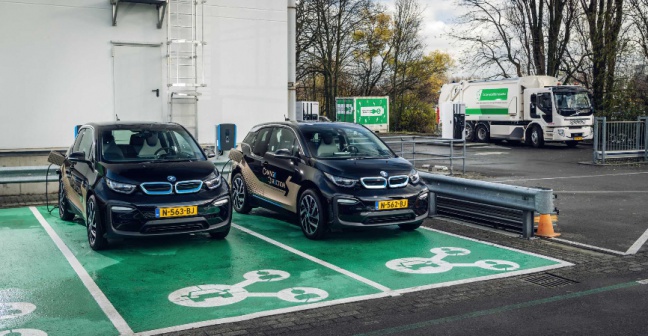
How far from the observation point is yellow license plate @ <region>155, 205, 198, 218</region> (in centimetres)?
874

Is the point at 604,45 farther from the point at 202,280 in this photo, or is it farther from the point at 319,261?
the point at 202,280

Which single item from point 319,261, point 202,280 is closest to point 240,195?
point 319,261

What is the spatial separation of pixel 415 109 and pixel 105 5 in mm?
39374

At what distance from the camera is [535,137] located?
1251 inches

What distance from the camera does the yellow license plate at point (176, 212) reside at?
8.74 m

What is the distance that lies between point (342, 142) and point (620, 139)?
16227mm

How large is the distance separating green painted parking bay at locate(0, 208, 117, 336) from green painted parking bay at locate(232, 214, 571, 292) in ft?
9.43

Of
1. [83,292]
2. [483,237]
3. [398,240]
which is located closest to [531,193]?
[483,237]

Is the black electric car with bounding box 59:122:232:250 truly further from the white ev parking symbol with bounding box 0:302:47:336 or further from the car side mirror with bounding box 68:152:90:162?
the white ev parking symbol with bounding box 0:302:47:336

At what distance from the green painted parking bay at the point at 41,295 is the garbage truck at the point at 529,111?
21.8 meters

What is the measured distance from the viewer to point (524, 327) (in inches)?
232

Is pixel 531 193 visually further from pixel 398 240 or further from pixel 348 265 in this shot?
pixel 348 265

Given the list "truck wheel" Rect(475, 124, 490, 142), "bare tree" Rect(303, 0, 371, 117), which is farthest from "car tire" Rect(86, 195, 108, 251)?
"bare tree" Rect(303, 0, 371, 117)

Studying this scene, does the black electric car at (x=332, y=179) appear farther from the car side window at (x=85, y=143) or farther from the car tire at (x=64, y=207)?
the car tire at (x=64, y=207)
